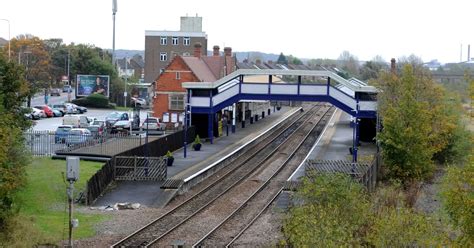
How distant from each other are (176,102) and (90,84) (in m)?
24.8

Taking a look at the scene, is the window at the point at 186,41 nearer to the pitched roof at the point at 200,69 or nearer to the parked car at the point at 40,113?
the pitched roof at the point at 200,69

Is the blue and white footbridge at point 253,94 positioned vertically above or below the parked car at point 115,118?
above

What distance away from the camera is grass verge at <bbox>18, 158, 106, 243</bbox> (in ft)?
72.0

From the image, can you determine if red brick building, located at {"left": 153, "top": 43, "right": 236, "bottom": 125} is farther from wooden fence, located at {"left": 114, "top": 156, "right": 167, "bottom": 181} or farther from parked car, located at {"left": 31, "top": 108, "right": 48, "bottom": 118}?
wooden fence, located at {"left": 114, "top": 156, "right": 167, "bottom": 181}

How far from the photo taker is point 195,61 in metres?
64.6

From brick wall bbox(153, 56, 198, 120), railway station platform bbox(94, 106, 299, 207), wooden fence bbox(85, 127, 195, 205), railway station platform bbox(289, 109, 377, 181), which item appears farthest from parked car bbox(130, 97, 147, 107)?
railway station platform bbox(289, 109, 377, 181)

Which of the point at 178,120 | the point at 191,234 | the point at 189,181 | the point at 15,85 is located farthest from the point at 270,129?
the point at 191,234

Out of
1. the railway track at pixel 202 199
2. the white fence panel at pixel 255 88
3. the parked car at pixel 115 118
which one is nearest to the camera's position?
the railway track at pixel 202 199

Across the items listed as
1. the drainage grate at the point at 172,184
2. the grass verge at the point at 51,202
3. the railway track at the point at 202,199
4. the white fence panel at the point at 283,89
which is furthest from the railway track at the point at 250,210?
the white fence panel at the point at 283,89

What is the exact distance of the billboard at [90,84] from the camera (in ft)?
267

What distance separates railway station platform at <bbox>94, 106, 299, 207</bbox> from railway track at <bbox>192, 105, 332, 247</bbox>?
3.35m

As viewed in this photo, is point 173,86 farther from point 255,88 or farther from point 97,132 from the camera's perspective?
point 97,132

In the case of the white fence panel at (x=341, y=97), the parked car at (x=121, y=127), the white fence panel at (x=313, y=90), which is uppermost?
the white fence panel at (x=313, y=90)

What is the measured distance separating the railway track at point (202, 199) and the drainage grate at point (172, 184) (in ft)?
3.04
